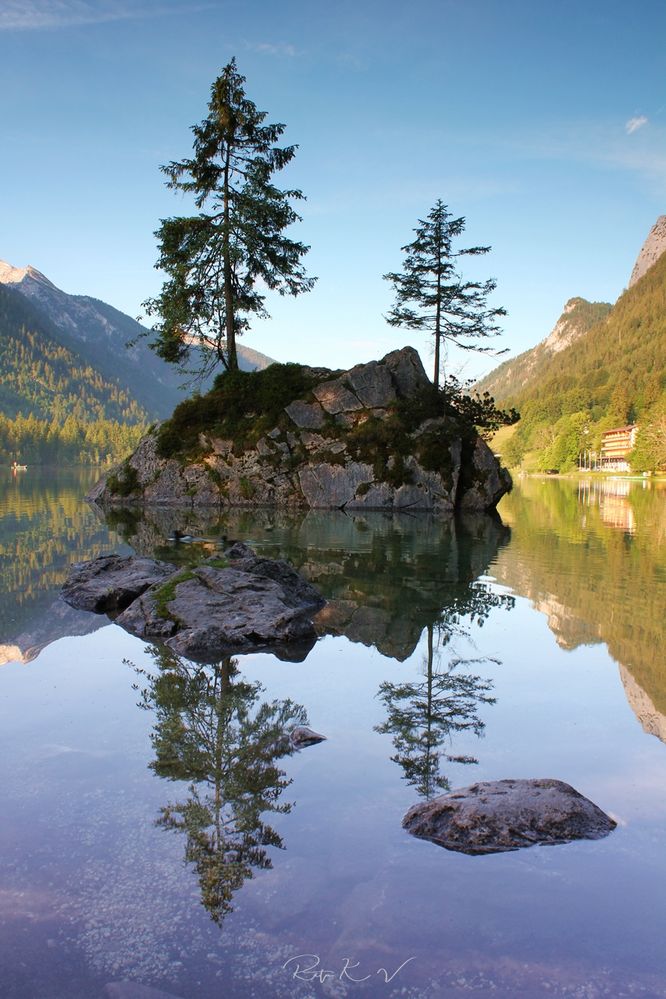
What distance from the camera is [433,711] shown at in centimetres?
689

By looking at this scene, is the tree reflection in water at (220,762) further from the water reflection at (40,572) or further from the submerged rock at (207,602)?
the water reflection at (40,572)

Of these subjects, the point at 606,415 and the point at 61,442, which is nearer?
the point at 606,415

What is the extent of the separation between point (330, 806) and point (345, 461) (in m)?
28.8

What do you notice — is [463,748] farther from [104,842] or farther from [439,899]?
[104,842]

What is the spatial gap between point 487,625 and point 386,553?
754 centimetres

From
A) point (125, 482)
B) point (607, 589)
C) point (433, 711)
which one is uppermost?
point (125, 482)

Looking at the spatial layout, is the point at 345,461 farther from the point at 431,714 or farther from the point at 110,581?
the point at 431,714

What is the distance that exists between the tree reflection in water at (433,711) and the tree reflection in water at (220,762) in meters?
0.94

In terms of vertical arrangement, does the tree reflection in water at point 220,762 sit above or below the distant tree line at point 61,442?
below

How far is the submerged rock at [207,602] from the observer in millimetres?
9363

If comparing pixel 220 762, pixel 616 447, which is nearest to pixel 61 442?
pixel 616 447

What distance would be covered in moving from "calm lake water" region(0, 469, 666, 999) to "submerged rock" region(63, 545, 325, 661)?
1.52 ft

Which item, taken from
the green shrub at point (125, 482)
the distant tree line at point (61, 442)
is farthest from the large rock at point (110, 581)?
the distant tree line at point (61, 442)

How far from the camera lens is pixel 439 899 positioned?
388 centimetres
